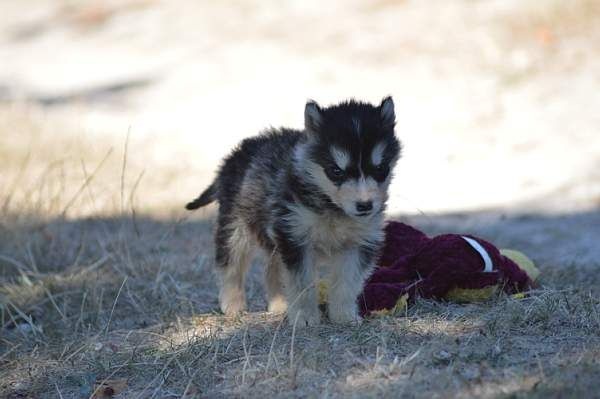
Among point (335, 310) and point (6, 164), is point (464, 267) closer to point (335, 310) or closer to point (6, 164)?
point (335, 310)

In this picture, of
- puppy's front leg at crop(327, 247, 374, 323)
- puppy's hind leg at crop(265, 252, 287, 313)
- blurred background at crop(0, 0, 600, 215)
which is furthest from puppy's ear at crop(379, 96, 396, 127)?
blurred background at crop(0, 0, 600, 215)

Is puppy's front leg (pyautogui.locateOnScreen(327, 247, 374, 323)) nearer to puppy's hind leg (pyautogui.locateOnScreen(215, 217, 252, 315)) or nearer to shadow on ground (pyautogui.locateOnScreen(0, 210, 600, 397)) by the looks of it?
shadow on ground (pyautogui.locateOnScreen(0, 210, 600, 397))

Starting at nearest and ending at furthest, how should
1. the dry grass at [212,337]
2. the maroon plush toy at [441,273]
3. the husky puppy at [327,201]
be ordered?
the dry grass at [212,337]
the husky puppy at [327,201]
the maroon plush toy at [441,273]

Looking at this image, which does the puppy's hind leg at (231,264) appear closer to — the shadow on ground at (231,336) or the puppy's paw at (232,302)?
the puppy's paw at (232,302)

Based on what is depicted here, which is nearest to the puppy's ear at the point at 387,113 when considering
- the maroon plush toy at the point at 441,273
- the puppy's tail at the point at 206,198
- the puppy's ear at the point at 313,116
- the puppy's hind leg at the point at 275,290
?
the puppy's ear at the point at 313,116

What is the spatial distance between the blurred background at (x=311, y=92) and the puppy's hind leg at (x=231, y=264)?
10.6ft

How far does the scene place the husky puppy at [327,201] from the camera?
550cm

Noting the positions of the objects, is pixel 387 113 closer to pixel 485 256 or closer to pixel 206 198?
pixel 485 256

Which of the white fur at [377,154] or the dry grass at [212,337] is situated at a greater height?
the white fur at [377,154]

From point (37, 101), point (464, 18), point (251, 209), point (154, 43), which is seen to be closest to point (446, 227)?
point (251, 209)

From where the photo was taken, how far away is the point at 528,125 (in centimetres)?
1352

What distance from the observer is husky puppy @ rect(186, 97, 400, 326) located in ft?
18.0

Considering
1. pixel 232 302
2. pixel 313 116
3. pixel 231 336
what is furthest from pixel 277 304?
pixel 313 116

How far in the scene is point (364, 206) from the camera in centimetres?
536
